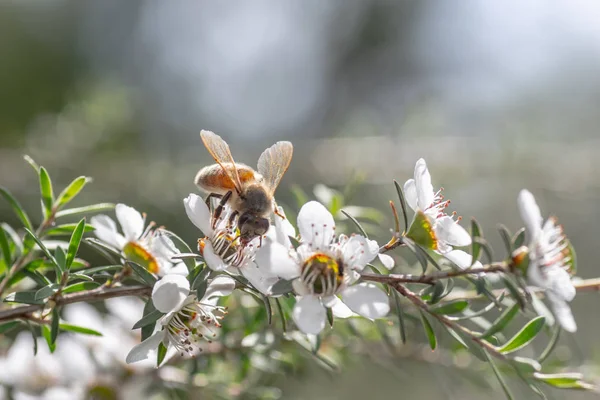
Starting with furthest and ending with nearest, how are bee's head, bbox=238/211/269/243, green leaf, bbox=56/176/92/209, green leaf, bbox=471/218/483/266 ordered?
green leaf, bbox=56/176/92/209 → bee's head, bbox=238/211/269/243 → green leaf, bbox=471/218/483/266

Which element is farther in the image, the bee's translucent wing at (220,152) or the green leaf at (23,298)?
the bee's translucent wing at (220,152)

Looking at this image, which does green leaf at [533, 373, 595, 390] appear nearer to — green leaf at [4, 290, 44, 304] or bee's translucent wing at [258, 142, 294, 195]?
bee's translucent wing at [258, 142, 294, 195]

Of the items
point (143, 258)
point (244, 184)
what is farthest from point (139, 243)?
point (244, 184)

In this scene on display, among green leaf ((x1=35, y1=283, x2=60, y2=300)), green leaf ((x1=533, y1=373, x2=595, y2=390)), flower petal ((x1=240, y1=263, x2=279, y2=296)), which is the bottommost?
green leaf ((x1=35, y1=283, x2=60, y2=300))

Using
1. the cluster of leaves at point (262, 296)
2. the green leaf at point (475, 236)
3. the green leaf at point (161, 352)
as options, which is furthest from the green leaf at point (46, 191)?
the green leaf at point (475, 236)

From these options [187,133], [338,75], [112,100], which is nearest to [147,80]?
[187,133]

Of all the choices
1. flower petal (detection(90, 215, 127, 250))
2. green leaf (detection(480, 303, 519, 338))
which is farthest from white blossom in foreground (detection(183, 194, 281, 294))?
green leaf (detection(480, 303, 519, 338))

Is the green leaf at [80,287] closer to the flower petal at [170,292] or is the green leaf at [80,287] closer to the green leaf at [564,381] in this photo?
the flower petal at [170,292]
